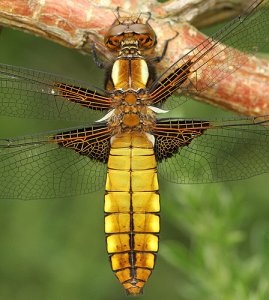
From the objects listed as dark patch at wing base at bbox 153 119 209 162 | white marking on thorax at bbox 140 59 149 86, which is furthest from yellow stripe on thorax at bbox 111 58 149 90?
dark patch at wing base at bbox 153 119 209 162

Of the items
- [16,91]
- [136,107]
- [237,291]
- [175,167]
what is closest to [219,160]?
[175,167]

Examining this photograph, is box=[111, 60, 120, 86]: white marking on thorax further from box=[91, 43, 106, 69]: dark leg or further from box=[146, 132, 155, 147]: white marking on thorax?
box=[146, 132, 155, 147]: white marking on thorax

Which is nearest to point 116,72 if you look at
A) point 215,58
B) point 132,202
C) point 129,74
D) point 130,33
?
point 129,74

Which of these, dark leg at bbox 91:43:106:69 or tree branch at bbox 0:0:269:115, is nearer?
tree branch at bbox 0:0:269:115

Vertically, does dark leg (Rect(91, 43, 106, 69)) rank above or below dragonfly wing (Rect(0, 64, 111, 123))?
above

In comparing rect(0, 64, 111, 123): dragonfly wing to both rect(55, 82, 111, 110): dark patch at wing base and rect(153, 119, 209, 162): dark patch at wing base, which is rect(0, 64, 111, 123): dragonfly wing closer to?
rect(55, 82, 111, 110): dark patch at wing base

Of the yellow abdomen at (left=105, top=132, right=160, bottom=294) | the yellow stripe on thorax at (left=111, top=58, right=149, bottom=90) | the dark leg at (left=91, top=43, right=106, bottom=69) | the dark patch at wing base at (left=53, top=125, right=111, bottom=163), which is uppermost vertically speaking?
the dark leg at (left=91, top=43, right=106, bottom=69)
